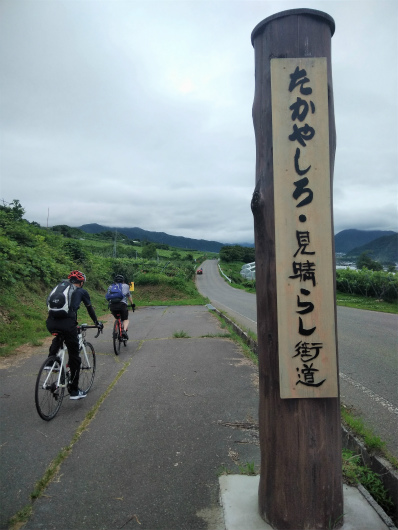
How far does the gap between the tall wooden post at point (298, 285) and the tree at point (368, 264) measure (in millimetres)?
23090

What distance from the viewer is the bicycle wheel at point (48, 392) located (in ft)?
13.1

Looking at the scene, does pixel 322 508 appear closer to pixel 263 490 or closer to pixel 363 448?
pixel 263 490

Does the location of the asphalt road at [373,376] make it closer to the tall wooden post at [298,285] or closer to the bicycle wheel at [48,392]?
the tall wooden post at [298,285]

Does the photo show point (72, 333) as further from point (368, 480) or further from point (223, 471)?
point (368, 480)

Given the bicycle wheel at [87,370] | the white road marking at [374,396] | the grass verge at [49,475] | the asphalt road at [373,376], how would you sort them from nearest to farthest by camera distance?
1. the grass verge at [49,475]
2. the asphalt road at [373,376]
3. the white road marking at [374,396]
4. the bicycle wheel at [87,370]

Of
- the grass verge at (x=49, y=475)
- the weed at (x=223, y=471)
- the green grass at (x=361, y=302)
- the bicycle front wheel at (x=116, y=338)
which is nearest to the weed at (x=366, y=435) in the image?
the weed at (x=223, y=471)

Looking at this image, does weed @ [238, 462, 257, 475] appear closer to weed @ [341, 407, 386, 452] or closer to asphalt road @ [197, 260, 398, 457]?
weed @ [341, 407, 386, 452]

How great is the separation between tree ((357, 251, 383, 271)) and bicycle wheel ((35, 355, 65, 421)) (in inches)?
895

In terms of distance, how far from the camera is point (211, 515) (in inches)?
98.0

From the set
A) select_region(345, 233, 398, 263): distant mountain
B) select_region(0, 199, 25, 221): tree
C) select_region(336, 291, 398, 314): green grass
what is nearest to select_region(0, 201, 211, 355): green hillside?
select_region(0, 199, 25, 221): tree

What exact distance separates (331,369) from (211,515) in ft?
4.31

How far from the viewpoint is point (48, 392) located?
165 inches

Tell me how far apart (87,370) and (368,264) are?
2429 centimetres

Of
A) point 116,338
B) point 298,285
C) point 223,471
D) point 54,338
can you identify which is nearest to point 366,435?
point 223,471
